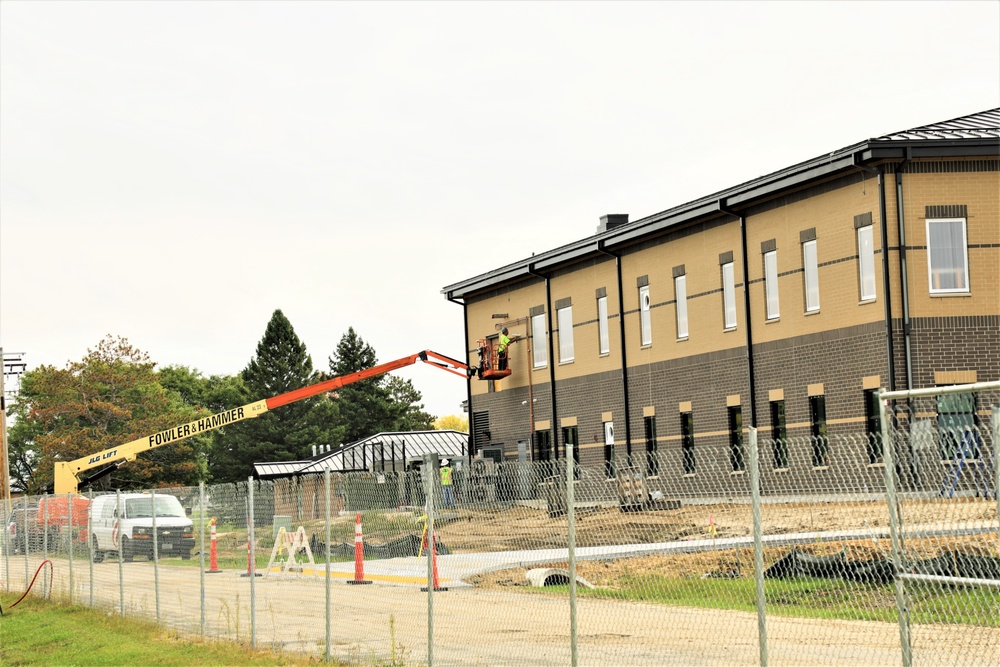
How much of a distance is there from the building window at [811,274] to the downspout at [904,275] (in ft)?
Answer: 9.40

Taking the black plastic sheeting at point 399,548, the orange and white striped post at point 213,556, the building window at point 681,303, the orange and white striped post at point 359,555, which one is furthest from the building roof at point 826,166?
the orange and white striped post at point 359,555

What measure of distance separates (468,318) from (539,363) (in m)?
5.88

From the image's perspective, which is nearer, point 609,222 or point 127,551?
point 127,551

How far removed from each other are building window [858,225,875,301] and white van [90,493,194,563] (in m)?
16.8

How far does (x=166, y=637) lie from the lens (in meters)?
18.3

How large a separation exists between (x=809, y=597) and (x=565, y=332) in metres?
31.2

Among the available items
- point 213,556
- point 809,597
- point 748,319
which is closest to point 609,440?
point 748,319

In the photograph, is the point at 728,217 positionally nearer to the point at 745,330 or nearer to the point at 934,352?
the point at 745,330

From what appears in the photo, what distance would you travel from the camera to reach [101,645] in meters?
18.2

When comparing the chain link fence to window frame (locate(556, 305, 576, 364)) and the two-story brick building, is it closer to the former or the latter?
the two-story brick building

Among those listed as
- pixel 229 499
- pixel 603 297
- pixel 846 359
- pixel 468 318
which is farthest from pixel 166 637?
pixel 468 318

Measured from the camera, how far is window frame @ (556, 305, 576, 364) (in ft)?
148

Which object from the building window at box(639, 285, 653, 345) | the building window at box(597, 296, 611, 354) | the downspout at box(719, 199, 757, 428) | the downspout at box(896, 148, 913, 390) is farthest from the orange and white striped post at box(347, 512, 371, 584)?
the building window at box(597, 296, 611, 354)

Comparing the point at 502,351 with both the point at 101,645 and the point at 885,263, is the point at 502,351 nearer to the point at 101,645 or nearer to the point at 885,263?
the point at 885,263
